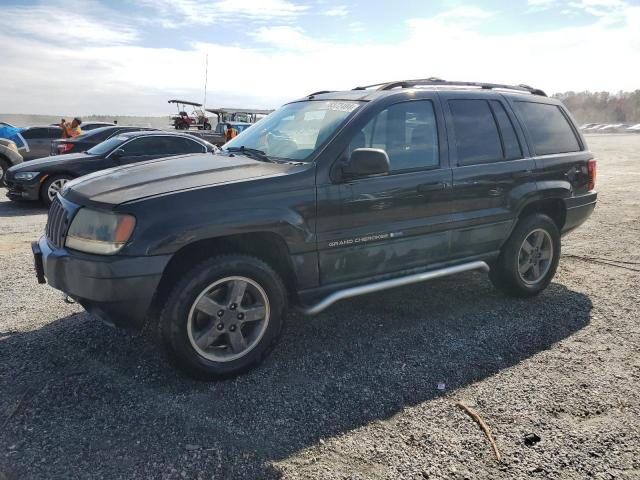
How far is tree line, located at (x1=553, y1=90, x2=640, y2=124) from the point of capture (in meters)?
95.5

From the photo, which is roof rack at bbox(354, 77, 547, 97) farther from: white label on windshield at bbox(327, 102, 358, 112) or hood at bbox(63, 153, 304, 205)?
hood at bbox(63, 153, 304, 205)

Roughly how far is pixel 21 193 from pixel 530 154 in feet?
29.1

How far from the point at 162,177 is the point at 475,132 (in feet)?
8.58

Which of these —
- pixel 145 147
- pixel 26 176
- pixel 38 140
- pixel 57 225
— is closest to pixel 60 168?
pixel 26 176

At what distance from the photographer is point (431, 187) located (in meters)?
3.94

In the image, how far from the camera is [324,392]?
126 inches

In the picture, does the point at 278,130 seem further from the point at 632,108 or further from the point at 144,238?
the point at 632,108

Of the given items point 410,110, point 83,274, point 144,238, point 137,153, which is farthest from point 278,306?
point 137,153

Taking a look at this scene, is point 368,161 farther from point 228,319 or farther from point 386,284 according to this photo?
point 228,319

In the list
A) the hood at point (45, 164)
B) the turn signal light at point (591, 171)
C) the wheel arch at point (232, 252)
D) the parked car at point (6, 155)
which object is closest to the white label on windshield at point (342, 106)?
the wheel arch at point (232, 252)

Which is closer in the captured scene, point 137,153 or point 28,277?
point 28,277

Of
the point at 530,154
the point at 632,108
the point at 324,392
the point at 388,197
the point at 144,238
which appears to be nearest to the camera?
the point at 144,238

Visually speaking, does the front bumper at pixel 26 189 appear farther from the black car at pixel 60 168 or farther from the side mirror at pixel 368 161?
the side mirror at pixel 368 161

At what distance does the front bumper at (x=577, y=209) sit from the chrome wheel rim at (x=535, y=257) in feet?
1.13
